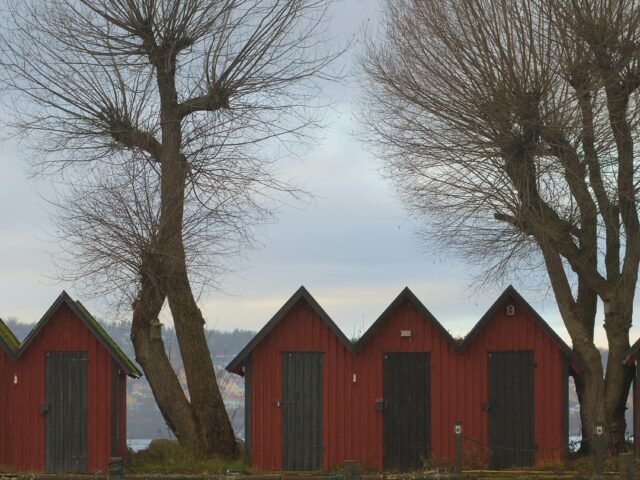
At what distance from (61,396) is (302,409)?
6.06 metres

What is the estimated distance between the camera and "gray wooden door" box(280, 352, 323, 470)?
93.5ft

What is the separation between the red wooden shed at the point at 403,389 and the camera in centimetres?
2853

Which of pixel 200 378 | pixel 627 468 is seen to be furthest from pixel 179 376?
pixel 627 468

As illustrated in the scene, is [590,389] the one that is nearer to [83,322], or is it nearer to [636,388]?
[636,388]

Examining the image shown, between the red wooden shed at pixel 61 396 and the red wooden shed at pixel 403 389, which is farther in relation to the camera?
the red wooden shed at pixel 61 396

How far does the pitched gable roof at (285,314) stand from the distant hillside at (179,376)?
294mm

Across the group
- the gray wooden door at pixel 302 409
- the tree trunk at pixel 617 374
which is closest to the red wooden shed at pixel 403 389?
the gray wooden door at pixel 302 409

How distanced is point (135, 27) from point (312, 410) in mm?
10749

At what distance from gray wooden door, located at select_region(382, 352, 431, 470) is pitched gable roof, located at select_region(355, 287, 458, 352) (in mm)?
668

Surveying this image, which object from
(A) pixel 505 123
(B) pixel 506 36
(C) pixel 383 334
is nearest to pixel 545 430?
(C) pixel 383 334

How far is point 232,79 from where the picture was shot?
3003cm

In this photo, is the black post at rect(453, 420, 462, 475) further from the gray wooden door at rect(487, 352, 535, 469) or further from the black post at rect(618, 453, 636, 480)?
the black post at rect(618, 453, 636, 480)

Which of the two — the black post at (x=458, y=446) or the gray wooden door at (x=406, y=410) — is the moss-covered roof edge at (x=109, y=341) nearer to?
the gray wooden door at (x=406, y=410)

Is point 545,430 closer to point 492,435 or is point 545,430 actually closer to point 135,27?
point 492,435
